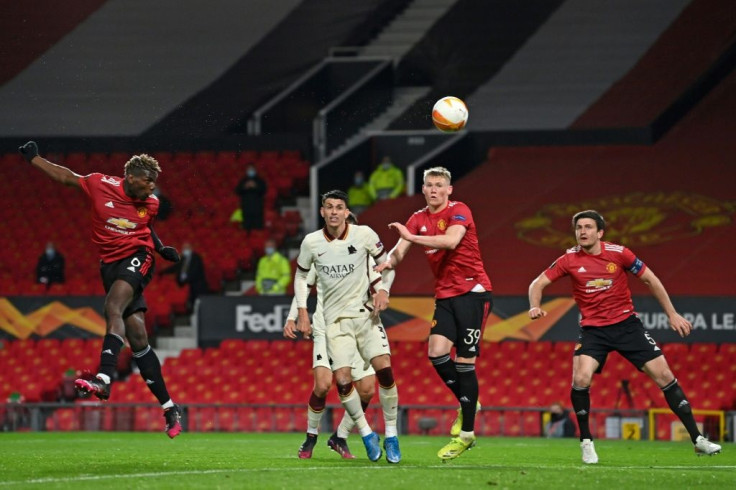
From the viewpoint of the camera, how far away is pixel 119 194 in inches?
417

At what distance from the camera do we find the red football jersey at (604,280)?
1142cm

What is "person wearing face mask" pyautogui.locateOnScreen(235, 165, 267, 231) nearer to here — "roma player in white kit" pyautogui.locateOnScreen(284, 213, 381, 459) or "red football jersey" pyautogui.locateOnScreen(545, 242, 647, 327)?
"roma player in white kit" pyautogui.locateOnScreen(284, 213, 381, 459)

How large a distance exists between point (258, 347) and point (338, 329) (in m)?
10.6

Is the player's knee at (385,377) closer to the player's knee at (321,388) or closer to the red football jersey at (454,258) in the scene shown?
the player's knee at (321,388)

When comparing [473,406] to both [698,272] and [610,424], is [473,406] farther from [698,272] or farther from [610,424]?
[698,272]

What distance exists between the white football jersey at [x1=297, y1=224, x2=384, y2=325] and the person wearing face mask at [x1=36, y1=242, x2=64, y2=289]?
1341 cm

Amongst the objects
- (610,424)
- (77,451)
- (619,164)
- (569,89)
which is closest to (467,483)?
(77,451)

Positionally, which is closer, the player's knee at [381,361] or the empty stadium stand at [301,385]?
the player's knee at [381,361]

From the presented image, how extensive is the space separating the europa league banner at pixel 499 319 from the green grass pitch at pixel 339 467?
477cm

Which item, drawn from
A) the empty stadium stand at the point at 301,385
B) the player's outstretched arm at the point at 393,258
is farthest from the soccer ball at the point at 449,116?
the empty stadium stand at the point at 301,385

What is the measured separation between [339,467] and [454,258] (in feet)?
7.05

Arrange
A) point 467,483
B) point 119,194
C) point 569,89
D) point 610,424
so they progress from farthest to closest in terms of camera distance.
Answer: point 569,89
point 610,424
point 119,194
point 467,483

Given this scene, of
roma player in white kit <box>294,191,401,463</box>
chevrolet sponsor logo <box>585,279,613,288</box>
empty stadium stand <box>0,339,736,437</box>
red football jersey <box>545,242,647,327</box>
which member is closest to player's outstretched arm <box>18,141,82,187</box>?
roma player in white kit <box>294,191,401,463</box>

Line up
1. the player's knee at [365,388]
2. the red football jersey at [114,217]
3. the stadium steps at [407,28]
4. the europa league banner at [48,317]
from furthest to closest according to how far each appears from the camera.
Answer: the stadium steps at [407,28]
the europa league banner at [48,317]
the player's knee at [365,388]
the red football jersey at [114,217]
